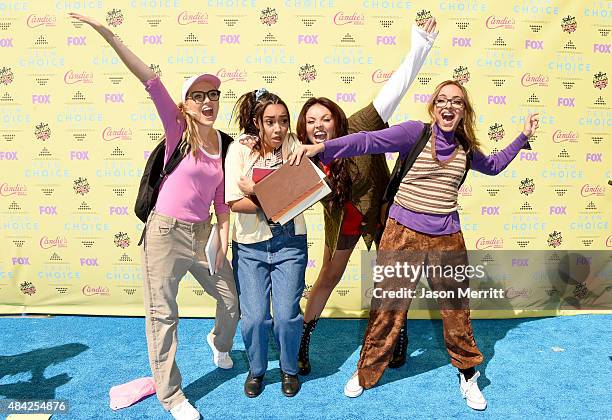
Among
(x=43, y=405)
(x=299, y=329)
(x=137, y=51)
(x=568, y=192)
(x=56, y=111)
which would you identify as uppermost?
(x=137, y=51)

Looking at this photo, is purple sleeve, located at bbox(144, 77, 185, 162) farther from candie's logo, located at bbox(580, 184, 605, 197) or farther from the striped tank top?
candie's logo, located at bbox(580, 184, 605, 197)

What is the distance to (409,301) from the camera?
2828 millimetres

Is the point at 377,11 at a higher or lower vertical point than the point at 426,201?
higher

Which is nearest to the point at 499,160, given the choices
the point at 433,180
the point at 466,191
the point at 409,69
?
the point at 433,180

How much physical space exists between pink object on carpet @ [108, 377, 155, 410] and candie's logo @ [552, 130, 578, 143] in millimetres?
3672

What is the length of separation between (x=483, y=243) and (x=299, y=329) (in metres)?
2.14

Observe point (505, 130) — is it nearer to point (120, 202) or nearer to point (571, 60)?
point (571, 60)

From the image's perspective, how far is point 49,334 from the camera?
3861 millimetres

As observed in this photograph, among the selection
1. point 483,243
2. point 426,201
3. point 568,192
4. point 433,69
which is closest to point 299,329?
point 426,201

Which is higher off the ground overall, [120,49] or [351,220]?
[120,49]

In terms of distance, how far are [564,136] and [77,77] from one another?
4118 mm

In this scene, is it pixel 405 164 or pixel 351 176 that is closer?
pixel 405 164

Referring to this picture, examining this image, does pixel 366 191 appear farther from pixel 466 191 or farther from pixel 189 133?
pixel 466 191

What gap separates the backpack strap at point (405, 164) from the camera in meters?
2.66
